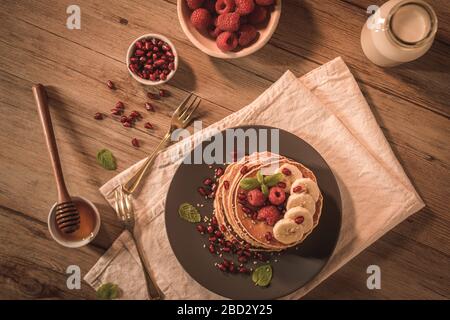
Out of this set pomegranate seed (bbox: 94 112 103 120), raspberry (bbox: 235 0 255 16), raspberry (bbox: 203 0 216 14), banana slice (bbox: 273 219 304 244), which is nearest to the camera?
banana slice (bbox: 273 219 304 244)

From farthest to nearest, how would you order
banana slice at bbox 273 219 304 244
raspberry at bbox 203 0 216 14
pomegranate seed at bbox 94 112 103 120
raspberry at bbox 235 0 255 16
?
pomegranate seed at bbox 94 112 103 120
raspberry at bbox 203 0 216 14
raspberry at bbox 235 0 255 16
banana slice at bbox 273 219 304 244

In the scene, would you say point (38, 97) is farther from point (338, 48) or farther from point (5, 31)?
point (338, 48)

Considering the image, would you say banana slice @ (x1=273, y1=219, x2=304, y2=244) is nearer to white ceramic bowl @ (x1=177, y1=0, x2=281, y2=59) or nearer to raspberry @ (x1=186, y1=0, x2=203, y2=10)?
white ceramic bowl @ (x1=177, y1=0, x2=281, y2=59)

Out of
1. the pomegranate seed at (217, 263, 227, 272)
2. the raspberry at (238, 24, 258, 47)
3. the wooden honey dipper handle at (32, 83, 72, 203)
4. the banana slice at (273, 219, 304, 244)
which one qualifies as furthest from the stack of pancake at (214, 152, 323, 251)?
the wooden honey dipper handle at (32, 83, 72, 203)

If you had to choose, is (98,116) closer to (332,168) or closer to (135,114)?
(135,114)

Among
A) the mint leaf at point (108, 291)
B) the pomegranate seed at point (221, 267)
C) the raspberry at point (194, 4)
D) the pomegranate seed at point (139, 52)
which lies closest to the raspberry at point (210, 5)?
the raspberry at point (194, 4)

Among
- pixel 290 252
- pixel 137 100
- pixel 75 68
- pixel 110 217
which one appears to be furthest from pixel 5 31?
pixel 290 252
